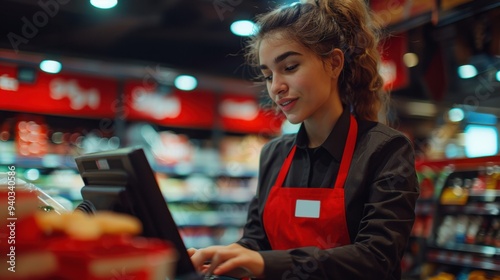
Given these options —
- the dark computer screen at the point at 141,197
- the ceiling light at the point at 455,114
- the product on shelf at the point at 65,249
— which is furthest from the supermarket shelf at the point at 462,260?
the product on shelf at the point at 65,249

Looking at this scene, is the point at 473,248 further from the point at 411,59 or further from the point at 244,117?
the point at 244,117

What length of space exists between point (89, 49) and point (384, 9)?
321cm

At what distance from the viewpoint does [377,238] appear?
139cm

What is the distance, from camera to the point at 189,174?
21.8ft

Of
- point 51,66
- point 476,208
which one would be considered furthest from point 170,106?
point 476,208

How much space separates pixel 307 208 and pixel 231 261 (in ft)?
1.97

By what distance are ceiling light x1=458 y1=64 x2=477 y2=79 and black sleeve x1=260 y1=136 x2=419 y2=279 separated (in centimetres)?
279

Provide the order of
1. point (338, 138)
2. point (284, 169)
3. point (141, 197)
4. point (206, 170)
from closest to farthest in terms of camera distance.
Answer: point (141, 197), point (338, 138), point (284, 169), point (206, 170)

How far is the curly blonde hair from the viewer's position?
1.64 metres

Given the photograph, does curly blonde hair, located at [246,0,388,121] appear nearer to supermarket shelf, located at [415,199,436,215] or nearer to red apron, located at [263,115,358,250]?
red apron, located at [263,115,358,250]

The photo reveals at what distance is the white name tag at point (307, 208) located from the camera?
160 centimetres

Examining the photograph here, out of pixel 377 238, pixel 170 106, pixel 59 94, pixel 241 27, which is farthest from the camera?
pixel 170 106

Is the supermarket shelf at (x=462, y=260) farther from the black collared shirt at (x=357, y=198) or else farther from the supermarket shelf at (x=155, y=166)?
the supermarket shelf at (x=155, y=166)

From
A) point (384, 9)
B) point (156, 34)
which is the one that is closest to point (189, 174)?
point (156, 34)
